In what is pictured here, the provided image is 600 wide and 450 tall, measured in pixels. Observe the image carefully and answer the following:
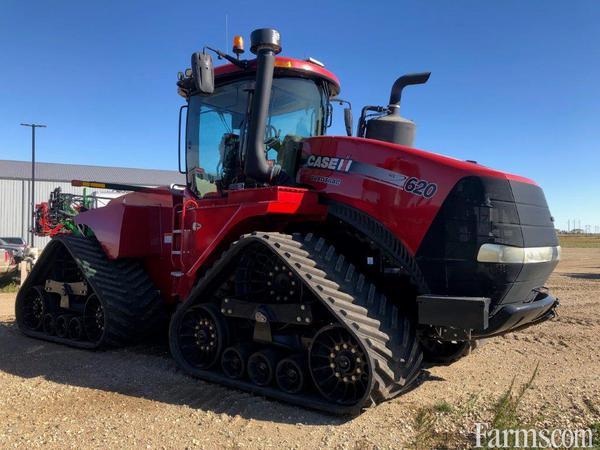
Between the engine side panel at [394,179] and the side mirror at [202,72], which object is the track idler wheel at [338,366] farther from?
the side mirror at [202,72]

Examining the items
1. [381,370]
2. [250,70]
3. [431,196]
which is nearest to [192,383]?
[381,370]

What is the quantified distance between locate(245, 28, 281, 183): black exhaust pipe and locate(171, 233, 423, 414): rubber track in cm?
73

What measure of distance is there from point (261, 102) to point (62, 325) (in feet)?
A: 13.7

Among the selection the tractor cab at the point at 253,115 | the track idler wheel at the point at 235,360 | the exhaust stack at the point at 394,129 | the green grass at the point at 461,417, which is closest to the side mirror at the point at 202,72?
the tractor cab at the point at 253,115

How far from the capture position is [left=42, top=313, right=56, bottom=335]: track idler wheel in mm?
6883

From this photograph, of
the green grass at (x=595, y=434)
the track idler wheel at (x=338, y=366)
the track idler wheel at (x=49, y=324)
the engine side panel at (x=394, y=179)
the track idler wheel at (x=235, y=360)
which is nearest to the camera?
the green grass at (x=595, y=434)

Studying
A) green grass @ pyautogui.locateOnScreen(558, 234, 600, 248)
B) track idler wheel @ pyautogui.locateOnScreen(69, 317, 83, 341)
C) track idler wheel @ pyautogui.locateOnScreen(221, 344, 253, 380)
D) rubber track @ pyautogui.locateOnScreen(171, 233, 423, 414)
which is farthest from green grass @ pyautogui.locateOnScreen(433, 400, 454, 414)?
green grass @ pyautogui.locateOnScreen(558, 234, 600, 248)

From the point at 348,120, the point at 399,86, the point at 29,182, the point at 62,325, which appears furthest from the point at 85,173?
the point at 399,86

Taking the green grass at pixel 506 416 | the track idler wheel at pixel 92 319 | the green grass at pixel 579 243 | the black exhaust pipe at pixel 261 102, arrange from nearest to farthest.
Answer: the green grass at pixel 506 416 < the black exhaust pipe at pixel 261 102 < the track idler wheel at pixel 92 319 < the green grass at pixel 579 243

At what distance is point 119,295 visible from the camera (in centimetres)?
606

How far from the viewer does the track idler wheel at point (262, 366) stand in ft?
14.6

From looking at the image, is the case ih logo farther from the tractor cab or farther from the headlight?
the headlight

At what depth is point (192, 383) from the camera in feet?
16.0

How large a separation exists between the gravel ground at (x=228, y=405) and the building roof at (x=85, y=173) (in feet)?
127
